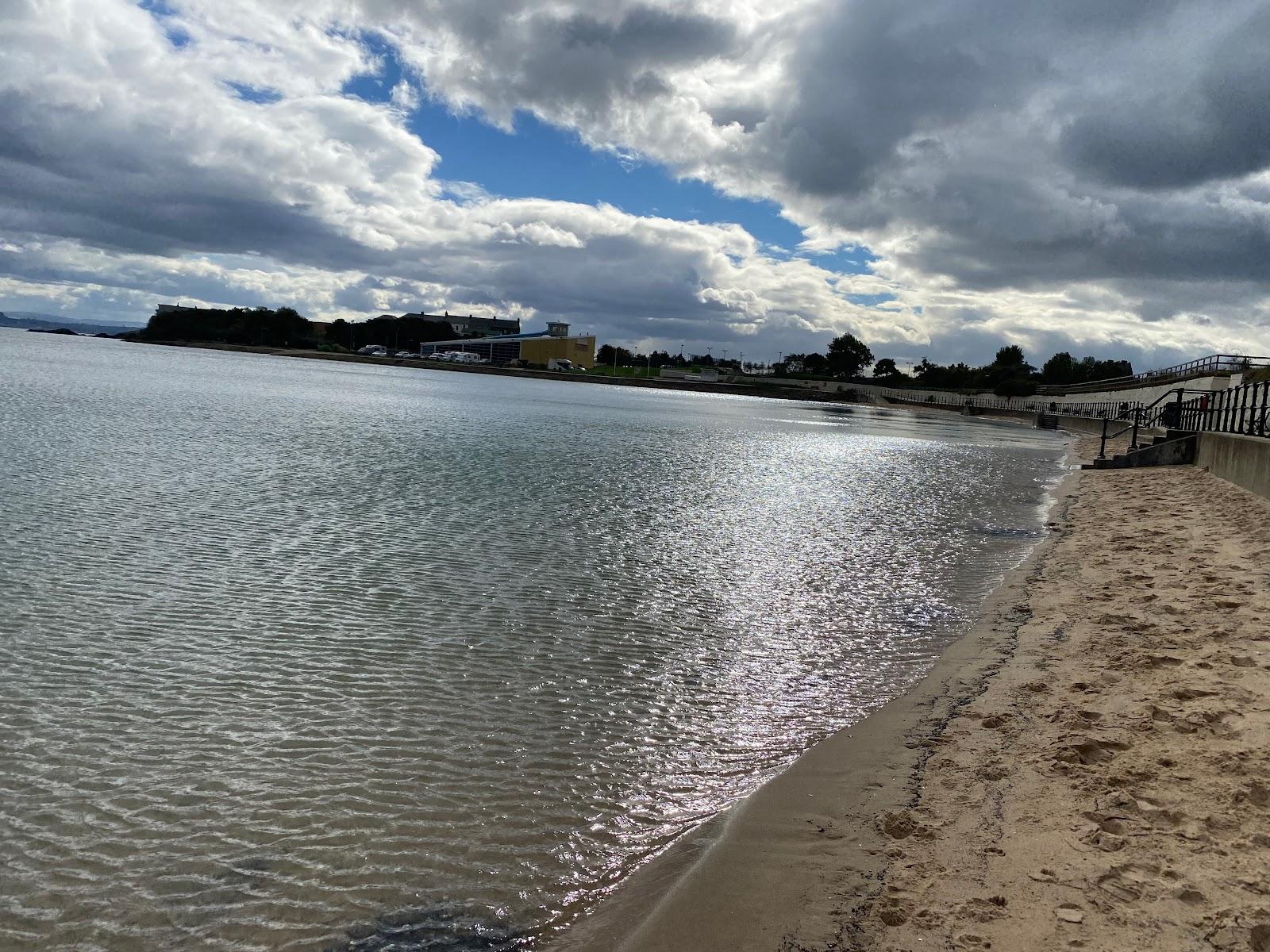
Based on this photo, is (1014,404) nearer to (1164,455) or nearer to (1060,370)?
(1060,370)

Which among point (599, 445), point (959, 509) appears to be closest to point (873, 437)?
point (599, 445)

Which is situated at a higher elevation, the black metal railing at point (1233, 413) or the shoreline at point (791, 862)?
the black metal railing at point (1233, 413)

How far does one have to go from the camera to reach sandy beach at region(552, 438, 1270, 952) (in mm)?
4137

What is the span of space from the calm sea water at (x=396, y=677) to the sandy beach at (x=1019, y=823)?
0.43 m

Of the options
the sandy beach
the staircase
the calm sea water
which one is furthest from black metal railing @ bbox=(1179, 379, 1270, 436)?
the sandy beach

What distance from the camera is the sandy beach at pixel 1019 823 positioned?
414 cm

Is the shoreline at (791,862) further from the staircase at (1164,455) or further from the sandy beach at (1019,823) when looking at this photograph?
the staircase at (1164,455)

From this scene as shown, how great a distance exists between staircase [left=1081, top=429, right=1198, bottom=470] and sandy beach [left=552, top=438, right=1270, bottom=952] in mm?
24133

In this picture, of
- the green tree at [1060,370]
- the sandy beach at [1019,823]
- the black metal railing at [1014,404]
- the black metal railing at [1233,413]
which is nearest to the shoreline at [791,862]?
the sandy beach at [1019,823]

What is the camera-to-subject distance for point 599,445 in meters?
33.4

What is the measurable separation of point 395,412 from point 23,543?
34330 millimetres

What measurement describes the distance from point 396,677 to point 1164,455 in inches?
1210

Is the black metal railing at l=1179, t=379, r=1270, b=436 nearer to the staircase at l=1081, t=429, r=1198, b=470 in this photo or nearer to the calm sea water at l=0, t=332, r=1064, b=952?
the staircase at l=1081, t=429, r=1198, b=470

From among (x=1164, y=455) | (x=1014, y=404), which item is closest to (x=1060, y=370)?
(x=1014, y=404)
